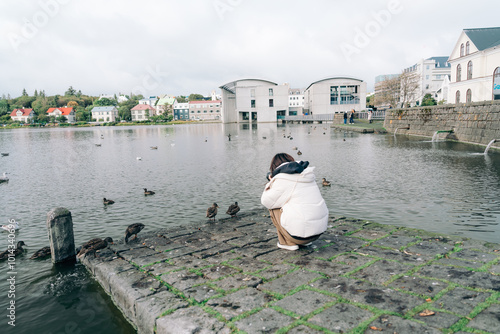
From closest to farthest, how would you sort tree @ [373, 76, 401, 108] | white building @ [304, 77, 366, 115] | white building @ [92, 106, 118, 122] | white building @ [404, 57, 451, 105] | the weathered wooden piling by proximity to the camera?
the weathered wooden piling
tree @ [373, 76, 401, 108]
white building @ [304, 77, 366, 115]
white building @ [404, 57, 451, 105]
white building @ [92, 106, 118, 122]

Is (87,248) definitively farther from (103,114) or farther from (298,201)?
(103,114)

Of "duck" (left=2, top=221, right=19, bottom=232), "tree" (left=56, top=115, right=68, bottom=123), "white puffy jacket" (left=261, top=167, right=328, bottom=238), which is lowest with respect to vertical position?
"duck" (left=2, top=221, right=19, bottom=232)

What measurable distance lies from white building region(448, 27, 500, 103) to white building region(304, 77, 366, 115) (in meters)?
44.0

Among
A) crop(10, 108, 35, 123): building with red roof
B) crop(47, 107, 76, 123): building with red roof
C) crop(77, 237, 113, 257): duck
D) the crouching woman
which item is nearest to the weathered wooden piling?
crop(77, 237, 113, 257): duck

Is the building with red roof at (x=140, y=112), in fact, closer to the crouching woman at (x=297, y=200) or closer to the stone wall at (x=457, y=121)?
the stone wall at (x=457, y=121)

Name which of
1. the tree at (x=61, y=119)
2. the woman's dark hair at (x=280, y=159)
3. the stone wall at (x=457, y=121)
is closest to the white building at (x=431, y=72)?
the stone wall at (x=457, y=121)

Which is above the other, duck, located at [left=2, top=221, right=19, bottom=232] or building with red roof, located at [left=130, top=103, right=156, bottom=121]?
building with red roof, located at [left=130, top=103, right=156, bottom=121]

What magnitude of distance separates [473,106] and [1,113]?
657ft

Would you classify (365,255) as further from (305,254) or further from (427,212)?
(427,212)

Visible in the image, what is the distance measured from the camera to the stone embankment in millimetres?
3725

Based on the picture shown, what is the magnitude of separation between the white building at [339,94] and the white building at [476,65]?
4404 cm

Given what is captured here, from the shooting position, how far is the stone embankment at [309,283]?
3725 millimetres

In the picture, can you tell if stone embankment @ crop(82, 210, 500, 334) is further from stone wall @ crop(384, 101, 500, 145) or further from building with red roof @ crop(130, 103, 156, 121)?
building with red roof @ crop(130, 103, 156, 121)

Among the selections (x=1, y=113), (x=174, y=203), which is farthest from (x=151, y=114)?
(x=174, y=203)
